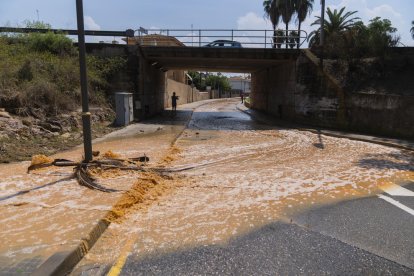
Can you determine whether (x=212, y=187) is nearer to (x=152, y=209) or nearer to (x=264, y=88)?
(x=152, y=209)

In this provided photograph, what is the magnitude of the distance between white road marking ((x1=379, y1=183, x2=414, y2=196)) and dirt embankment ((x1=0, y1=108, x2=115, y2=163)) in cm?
876

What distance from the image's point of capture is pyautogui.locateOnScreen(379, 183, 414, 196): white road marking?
284 inches

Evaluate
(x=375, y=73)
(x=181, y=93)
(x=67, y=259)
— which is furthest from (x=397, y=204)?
(x=181, y=93)

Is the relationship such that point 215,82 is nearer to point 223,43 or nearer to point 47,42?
point 223,43

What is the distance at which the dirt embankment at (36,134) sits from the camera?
10094 millimetres

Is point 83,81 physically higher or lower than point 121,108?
higher

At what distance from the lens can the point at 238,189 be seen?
7402 millimetres

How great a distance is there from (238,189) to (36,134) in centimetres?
806

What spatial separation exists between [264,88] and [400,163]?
74.2 feet

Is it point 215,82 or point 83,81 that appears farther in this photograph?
point 215,82

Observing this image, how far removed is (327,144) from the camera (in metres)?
14.3

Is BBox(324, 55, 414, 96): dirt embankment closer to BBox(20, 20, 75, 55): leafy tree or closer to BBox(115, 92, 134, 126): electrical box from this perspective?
BBox(115, 92, 134, 126): electrical box

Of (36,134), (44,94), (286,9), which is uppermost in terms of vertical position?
(286,9)

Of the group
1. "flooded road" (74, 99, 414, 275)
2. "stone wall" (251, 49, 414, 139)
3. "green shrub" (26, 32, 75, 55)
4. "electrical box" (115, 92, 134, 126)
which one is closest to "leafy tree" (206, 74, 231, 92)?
"stone wall" (251, 49, 414, 139)
